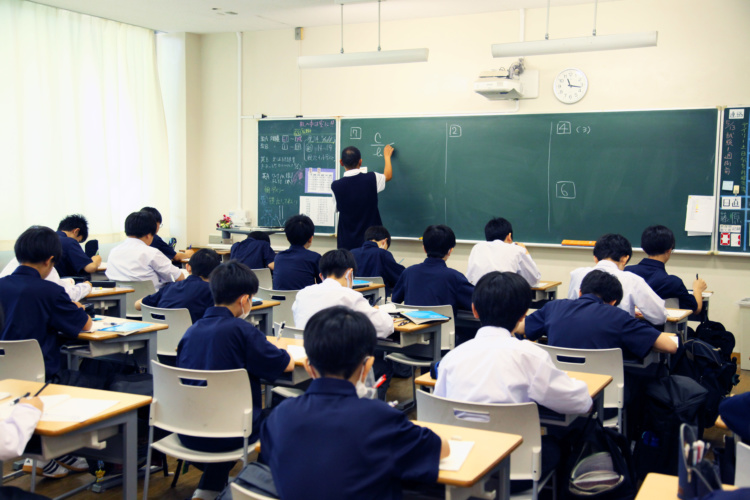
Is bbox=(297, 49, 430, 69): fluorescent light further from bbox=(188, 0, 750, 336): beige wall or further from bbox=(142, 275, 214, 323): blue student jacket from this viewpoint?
bbox=(142, 275, 214, 323): blue student jacket

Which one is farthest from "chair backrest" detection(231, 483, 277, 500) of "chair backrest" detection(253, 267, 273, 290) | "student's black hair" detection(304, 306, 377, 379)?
"chair backrest" detection(253, 267, 273, 290)

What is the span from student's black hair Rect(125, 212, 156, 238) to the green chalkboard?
289 centimetres

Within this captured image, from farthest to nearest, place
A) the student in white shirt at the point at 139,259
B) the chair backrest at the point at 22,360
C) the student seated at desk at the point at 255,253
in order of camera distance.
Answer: the student seated at desk at the point at 255,253 → the student in white shirt at the point at 139,259 → the chair backrest at the point at 22,360

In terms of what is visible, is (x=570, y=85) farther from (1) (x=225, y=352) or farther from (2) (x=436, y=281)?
(1) (x=225, y=352)

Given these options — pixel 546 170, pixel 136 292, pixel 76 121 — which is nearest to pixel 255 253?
pixel 136 292

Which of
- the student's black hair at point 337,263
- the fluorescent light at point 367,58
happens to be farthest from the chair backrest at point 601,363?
the fluorescent light at point 367,58

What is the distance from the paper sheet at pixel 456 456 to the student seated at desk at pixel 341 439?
49 millimetres

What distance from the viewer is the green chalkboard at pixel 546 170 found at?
608cm

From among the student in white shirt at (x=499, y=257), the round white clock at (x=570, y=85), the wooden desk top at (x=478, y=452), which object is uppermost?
the round white clock at (x=570, y=85)

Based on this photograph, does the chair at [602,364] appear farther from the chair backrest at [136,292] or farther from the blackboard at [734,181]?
the blackboard at [734,181]

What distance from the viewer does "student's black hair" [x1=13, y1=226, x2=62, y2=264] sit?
3281 mm

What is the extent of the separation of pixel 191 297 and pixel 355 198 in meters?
2.94

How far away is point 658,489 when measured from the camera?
5.57ft

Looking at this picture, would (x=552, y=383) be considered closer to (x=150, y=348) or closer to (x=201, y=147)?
(x=150, y=348)
